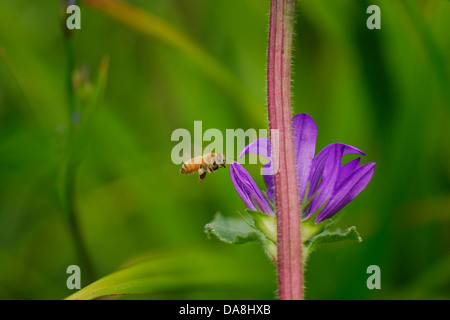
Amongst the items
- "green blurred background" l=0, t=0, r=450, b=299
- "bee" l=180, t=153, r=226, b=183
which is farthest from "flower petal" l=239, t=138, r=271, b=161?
"green blurred background" l=0, t=0, r=450, b=299

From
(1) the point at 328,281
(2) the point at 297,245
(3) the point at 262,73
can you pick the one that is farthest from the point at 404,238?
(2) the point at 297,245

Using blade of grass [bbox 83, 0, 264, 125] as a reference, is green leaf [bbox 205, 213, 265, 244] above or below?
below

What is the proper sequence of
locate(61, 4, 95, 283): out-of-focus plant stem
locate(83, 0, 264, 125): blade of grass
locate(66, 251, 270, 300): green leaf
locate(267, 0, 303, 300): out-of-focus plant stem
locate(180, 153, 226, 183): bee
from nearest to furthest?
locate(267, 0, 303, 300): out-of-focus plant stem → locate(180, 153, 226, 183): bee → locate(66, 251, 270, 300): green leaf → locate(61, 4, 95, 283): out-of-focus plant stem → locate(83, 0, 264, 125): blade of grass

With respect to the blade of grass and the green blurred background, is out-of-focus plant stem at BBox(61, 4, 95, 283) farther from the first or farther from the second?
the blade of grass

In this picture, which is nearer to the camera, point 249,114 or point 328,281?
point 328,281

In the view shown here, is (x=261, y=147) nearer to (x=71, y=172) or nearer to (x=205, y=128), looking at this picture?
(x=71, y=172)
